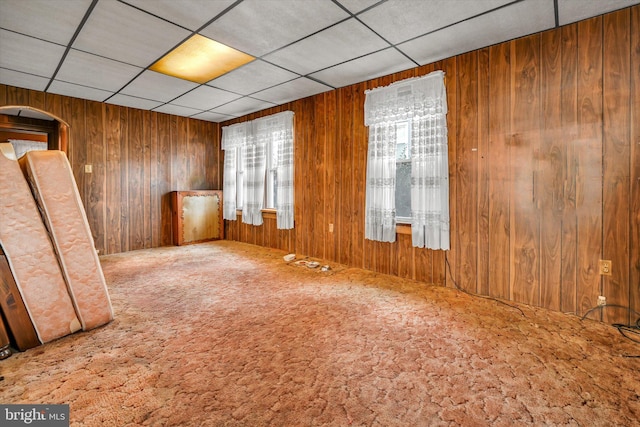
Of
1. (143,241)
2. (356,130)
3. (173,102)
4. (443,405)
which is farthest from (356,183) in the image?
(143,241)

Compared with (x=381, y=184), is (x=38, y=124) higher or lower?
higher

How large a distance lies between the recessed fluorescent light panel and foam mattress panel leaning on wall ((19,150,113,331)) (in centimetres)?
148

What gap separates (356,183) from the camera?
3.74 m

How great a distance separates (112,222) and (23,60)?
2.34 meters

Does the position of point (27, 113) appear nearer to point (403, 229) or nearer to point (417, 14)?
point (417, 14)

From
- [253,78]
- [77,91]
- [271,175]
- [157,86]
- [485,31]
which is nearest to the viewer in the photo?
[485,31]

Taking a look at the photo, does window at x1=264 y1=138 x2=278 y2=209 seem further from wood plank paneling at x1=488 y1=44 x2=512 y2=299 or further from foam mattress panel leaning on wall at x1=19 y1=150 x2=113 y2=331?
wood plank paneling at x1=488 y1=44 x2=512 y2=299

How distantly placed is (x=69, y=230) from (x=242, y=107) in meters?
3.37

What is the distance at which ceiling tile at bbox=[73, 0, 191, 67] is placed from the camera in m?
2.23

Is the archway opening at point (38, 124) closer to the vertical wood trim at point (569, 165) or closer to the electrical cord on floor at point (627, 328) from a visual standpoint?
the vertical wood trim at point (569, 165)

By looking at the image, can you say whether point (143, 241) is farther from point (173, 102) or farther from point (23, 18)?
point (23, 18)

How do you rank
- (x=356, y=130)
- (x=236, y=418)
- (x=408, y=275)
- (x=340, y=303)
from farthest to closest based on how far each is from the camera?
1. (x=356, y=130)
2. (x=408, y=275)
3. (x=340, y=303)
4. (x=236, y=418)

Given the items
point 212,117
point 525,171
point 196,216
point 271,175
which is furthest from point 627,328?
Result: point 212,117

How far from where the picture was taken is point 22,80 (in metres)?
3.55
